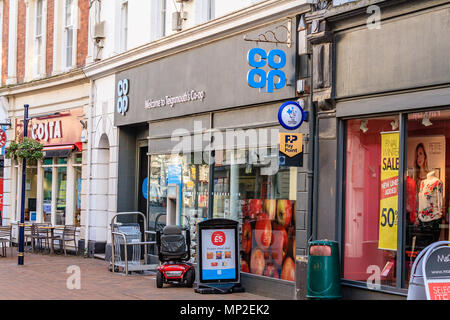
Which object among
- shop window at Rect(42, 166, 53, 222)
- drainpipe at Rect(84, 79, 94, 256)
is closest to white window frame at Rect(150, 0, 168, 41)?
drainpipe at Rect(84, 79, 94, 256)

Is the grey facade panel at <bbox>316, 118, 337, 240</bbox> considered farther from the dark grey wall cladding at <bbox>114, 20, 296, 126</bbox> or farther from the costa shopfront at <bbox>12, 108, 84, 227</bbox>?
the costa shopfront at <bbox>12, 108, 84, 227</bbox>

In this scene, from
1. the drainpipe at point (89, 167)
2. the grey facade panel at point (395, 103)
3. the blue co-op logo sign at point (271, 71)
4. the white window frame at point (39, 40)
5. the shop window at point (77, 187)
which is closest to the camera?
the grey facade panel at point (395, 103)

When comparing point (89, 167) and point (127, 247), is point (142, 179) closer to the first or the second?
point (89, 167)

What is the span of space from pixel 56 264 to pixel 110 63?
5.63 meters

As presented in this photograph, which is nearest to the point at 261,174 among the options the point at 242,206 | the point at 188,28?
the point at 242,206

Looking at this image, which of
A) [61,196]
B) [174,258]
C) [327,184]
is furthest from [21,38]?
[327,184]

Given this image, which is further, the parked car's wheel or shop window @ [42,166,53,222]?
shop window @ [42,166,53,222]

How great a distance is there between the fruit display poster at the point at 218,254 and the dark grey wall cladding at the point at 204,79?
8.60ft

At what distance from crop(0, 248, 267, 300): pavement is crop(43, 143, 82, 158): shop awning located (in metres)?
4.25

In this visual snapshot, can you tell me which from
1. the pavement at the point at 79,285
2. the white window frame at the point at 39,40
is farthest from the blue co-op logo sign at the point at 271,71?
the white window frame at the point at 39,40

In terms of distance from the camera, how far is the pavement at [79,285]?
1269 cm

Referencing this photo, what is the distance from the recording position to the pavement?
1269 cm

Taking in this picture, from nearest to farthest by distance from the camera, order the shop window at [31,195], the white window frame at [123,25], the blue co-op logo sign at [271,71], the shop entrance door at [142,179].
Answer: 1. the blue co-op logo sign at [271,71]
2. the shop entrance door at [142,179]
3. the white window frame at [123,25]
4. the shop window at [31,195]

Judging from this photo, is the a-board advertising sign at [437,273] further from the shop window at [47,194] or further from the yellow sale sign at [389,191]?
the shop window at [47,194]
